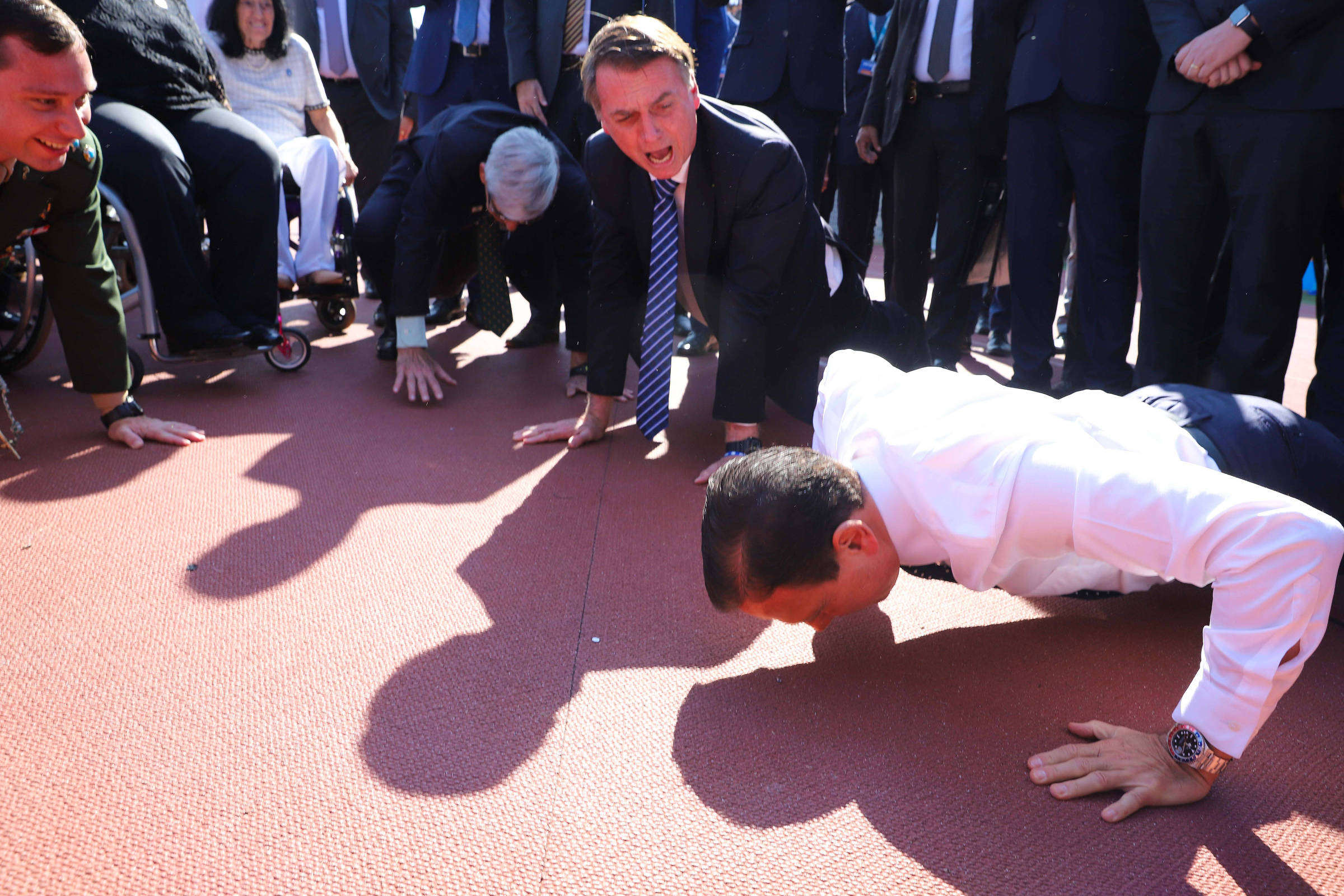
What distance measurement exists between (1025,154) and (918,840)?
2198 mm

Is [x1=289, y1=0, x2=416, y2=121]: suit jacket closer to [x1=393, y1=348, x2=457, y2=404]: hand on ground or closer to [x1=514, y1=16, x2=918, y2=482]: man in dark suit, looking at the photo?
[x1=393, y1=348, x2=457, y2=404]: hand on ground

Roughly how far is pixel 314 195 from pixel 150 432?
50.0 inches

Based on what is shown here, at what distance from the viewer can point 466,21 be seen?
3574 millimetres

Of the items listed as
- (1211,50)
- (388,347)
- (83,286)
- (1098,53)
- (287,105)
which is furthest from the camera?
(287,105)

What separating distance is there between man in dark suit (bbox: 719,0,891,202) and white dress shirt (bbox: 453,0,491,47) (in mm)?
1003

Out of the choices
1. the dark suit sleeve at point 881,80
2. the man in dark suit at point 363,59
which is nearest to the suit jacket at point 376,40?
the man in dark suit at point 363,59

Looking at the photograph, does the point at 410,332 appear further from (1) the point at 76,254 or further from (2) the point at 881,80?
(2) the point at 881,80

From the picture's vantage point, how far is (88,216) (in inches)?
87.3

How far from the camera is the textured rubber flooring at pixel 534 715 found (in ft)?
3.64

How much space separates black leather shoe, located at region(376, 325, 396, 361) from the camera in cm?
334

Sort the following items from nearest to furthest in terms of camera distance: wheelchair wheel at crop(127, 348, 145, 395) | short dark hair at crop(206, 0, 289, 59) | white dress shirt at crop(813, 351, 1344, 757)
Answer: white dress shirt at crop(813, 351, 1344, 757), wheelchair wheel at crop(127, 348, 145, 395), short dark hair at crop(206, 0, 289, 59)

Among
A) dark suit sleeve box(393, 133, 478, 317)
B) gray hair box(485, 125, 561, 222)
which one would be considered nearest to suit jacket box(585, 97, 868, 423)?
gray hair box(485, 125, 561, 222)

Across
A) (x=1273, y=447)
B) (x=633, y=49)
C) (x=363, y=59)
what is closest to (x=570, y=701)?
(x=1273, y=447)

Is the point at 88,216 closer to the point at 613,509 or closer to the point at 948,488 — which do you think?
the point at 613,509
